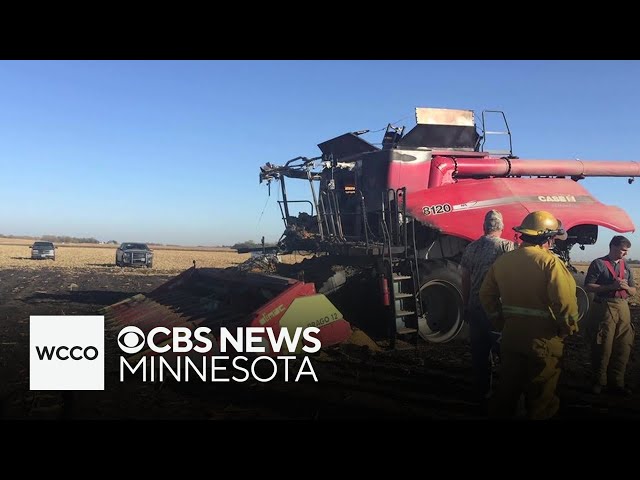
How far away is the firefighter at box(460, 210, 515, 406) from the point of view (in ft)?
16.8

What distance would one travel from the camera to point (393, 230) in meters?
8.13

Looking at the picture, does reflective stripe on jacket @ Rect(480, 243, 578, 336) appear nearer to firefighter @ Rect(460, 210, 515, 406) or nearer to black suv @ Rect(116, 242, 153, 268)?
firefighter @ Rect(460, 210, 515, 406)

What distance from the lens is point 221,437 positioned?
3926mm

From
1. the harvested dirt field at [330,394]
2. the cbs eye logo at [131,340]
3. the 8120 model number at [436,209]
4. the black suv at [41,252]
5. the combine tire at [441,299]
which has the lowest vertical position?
the harvested dirt field at [330,394]

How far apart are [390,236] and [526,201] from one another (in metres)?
2.50

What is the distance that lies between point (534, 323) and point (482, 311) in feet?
4.14

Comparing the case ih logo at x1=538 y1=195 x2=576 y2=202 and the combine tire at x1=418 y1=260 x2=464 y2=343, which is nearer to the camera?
the combine tire at x1=418 y1=260 x2=464 y2=343

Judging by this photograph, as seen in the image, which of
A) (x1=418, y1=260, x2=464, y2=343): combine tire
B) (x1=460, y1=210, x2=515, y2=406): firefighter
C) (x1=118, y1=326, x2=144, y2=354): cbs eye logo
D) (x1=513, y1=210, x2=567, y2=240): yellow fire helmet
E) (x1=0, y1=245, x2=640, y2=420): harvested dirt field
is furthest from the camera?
(x1=418, y1=260, x2=464, y2=343): combine tire

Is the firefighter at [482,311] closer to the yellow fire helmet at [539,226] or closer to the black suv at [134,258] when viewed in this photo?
the yellow fire helmet at [539,226]

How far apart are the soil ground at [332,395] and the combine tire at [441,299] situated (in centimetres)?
56

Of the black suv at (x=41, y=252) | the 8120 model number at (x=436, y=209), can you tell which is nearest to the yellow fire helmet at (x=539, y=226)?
the 8120 model number at (x=436, y=209)

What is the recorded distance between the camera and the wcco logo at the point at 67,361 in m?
5.35

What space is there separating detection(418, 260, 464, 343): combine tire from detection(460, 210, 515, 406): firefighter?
8.00 ft

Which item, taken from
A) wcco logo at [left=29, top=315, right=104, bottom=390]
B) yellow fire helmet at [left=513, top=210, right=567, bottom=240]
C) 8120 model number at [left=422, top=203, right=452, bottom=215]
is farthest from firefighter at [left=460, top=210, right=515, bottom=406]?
wcco logo at [left=29, top=315, right=104, bottom=390]
